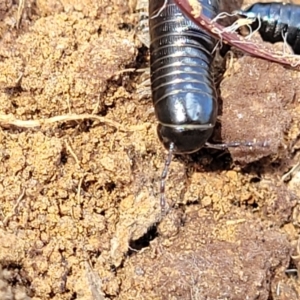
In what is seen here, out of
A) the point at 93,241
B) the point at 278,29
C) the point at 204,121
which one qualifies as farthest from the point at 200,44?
the point at 93,241

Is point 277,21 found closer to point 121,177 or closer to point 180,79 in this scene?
point 180,79

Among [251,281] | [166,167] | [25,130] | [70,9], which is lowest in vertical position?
[251,281]

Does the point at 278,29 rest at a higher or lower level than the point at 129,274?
higher

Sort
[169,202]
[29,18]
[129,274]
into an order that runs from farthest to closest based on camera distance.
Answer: [29,18], [169,202], [129,274]

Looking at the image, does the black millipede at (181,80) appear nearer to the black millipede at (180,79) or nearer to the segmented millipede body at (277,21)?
the black millipede at (180,79)

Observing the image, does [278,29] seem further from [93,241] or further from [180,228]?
[93,241]

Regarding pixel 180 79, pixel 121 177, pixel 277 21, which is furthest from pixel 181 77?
pixel 277 21
